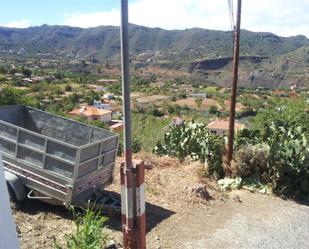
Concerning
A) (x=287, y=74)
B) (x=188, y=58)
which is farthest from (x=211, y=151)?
(x=188, y=58)

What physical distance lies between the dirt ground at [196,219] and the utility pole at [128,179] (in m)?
1.93

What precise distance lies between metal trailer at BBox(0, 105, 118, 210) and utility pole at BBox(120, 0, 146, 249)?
95.9 inches

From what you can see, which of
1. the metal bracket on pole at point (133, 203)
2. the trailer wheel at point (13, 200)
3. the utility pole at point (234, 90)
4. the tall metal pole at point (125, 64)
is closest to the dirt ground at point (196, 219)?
the trailer wheel at point (13, 200)

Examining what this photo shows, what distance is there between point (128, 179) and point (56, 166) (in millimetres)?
2909

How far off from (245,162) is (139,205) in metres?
5.44

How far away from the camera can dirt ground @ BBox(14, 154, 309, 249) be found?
20.5 ft

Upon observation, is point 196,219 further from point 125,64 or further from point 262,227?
point 125,64

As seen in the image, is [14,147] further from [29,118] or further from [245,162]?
[245,162]

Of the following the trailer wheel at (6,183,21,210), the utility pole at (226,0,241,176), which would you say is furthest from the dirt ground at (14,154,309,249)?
the utility pole at (226,0,241,176)

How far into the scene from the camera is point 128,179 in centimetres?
398

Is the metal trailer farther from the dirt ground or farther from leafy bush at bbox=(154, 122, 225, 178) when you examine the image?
leafy bush at bbox=(154, 122, 225, 178)

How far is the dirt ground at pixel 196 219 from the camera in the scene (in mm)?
6262

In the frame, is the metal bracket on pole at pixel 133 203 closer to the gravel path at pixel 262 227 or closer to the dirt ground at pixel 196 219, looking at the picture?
the dirt ground at pixel 196 219

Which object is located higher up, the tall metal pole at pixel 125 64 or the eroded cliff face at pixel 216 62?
the tall metal pole at pixel 125 64
